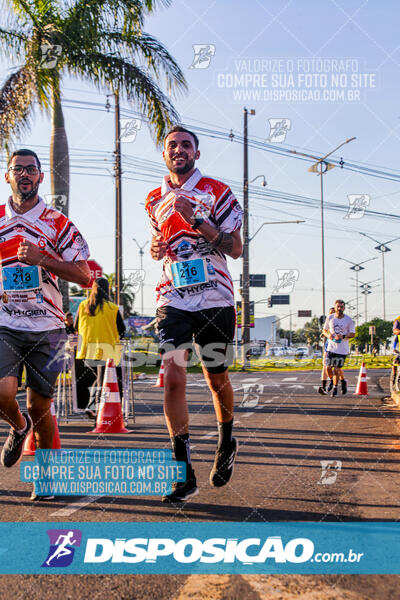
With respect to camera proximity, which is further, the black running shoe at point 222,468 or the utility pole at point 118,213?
the utility pole at point 118,213

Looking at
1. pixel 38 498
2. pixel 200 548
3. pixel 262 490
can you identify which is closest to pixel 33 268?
pixel 38 498

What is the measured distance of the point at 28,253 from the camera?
4211 millimetres

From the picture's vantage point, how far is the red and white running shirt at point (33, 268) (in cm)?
442

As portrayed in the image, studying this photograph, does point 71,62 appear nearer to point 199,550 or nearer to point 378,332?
point 199,550

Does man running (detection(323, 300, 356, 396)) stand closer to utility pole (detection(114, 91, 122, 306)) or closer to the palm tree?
the palm tree

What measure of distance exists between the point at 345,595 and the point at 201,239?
2.24 m

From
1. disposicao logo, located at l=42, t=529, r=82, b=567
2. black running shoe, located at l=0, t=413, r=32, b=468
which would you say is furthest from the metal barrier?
disposicao logo, located at l=42, t=529, r=82, b=567

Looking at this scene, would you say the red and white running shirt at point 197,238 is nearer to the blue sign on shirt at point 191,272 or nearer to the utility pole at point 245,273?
the blue sign on shirt at point 191,272

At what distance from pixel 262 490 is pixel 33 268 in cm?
220

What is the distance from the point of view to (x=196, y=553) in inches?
128

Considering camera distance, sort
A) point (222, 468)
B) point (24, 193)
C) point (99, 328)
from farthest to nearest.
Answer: point (99, 328) < point (24, 193) < point (222, 468)

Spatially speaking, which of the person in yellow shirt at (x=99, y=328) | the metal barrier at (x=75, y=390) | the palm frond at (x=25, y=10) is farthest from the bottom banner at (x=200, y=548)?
the palm frond at (x=25, y=10)

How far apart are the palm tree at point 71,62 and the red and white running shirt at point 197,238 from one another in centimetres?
1188

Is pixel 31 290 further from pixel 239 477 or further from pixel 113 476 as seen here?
pixel 239 477
